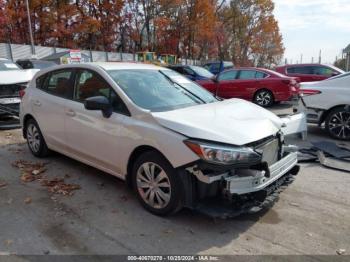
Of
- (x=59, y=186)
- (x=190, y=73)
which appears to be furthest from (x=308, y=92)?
(x=190, y=73)

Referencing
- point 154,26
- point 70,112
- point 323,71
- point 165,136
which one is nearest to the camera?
point 165,136

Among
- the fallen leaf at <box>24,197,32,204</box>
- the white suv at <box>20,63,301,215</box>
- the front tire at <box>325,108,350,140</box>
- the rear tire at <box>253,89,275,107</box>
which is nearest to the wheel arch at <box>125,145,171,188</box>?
the white suv at <box>20,63,301,215</box>

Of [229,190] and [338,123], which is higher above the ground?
[229,190]

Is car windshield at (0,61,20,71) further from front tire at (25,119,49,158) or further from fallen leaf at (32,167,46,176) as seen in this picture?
fallen leaf at (32,167,46,176)

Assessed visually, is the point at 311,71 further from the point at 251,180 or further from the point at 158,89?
the point at 251,180

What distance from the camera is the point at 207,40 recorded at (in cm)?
4800

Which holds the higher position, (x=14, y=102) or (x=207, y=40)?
(x=207, y=40)

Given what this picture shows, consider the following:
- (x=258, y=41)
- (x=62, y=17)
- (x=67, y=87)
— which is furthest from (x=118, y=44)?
(x=67, y=87)

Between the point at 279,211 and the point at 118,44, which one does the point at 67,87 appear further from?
the point at 118,44

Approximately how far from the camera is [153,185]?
3.83m

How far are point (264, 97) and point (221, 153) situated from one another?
9.76m

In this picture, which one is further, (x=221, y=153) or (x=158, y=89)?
(x=158, y=89)

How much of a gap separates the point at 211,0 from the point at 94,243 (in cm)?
4659

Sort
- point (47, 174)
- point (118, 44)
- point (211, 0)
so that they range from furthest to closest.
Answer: point (211, 0)
point (118, 44)
point (47, 174)
